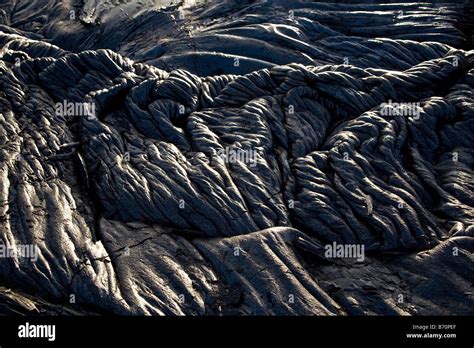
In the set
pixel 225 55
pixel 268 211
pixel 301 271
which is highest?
pixel 225 55

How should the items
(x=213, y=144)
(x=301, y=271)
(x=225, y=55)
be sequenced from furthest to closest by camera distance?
(x=225, y=55) → (x=213, y=144) → (x=301, y=271)

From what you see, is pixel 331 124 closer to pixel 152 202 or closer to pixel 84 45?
pixel 152 202

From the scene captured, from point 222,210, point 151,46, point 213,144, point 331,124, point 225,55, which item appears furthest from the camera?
point 151,46

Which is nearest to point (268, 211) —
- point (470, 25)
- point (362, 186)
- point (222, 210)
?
point (222, 210)

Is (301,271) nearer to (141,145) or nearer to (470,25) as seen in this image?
(141,145)

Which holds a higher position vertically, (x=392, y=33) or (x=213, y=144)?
(x=392, y=33)

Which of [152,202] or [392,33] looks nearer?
[152,202]
